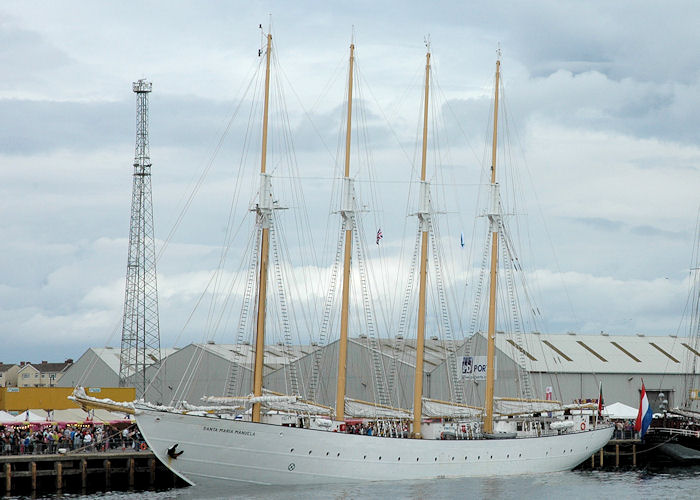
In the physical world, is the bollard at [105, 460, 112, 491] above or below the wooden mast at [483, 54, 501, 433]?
below

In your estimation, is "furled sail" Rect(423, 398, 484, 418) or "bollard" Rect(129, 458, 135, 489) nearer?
"bollard" Rect(129, 458, 135, 489)

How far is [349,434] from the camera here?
5331 centimetres

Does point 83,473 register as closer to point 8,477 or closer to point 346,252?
point 8,477

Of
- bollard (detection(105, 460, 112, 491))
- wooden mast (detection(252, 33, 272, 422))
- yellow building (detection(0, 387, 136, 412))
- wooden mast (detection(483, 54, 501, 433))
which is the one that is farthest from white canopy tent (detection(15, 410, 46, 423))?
wooden mast (detection(483, 54, 501, 433))

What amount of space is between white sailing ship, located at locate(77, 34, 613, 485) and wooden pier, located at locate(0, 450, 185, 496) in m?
5.46

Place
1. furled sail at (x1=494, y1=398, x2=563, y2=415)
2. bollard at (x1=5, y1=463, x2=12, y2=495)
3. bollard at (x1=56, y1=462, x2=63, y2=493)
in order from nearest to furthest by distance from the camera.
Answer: bollard at (x1=5, y1=463, x2=12, y2=495) → bollard at (x1=56, y1=462, x2=63, y2=493) → furled sail at (x1=494, y1=398, x2=563, y2=415)

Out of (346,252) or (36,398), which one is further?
(36,398)

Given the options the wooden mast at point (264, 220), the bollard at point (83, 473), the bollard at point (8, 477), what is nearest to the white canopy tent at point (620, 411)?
the wooden mast at point (264, 220)

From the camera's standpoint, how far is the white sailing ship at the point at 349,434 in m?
51.1

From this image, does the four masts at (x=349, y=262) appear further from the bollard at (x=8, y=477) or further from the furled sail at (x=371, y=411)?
the bollard at (x=8, y=477)

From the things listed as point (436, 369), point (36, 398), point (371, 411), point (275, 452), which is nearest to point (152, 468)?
point (275, 452)

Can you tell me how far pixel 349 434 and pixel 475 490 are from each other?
7.37 metres

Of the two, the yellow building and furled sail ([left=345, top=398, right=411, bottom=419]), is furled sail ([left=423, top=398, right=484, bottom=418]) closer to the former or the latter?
furled sail ([left=345, top=398, right=411, bottom=419])

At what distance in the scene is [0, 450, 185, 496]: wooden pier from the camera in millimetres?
56719
